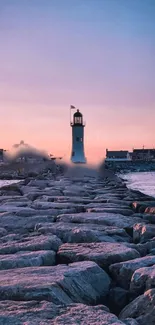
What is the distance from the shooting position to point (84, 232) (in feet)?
21.3

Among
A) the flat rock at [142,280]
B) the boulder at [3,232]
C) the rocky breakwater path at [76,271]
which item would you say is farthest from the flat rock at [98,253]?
the boulder at [3,232]

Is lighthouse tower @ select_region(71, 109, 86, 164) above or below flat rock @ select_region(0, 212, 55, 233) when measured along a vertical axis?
above

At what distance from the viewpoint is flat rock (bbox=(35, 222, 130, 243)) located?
253 inches

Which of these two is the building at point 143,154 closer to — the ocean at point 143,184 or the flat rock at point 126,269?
the ocean at point 143,184

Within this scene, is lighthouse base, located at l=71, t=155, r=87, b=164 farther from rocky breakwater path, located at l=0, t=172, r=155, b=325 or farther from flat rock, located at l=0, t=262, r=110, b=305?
flat rock, located at l=0, t=262, r=110, b=305

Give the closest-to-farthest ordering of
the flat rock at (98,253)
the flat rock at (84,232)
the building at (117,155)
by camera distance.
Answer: the flat rock at (98,253)
the flat rock at (84,232)
the building at (117,155)

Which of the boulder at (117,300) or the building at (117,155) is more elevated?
the building at (117,155)

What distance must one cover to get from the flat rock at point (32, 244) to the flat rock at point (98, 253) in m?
0.21

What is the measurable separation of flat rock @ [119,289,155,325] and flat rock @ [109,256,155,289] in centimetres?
75

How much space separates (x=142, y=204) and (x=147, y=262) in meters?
5.61

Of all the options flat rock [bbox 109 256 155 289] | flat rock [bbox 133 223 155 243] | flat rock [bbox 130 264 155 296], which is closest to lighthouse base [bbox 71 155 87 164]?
flat rock [bbox 133 223 155 243]

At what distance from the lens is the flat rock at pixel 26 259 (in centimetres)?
504

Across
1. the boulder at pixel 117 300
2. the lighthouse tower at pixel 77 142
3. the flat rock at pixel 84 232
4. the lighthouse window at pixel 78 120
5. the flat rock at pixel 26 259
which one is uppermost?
the lighthouse window at pixel 78 120

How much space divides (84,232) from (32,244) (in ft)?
3.11
